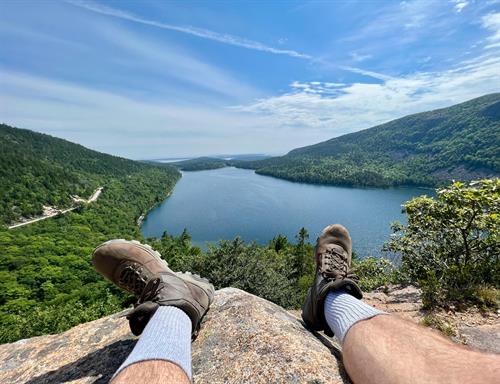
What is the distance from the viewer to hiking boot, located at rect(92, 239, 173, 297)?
7.86 feet

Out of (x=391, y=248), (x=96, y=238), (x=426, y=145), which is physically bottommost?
(x=96, y=238)

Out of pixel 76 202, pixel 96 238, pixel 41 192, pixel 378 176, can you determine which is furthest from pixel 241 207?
pixel 378 176

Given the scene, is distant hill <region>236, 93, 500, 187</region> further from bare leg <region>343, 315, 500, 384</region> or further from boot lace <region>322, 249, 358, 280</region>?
bare leg <region>343, 315, 500, 384</region>

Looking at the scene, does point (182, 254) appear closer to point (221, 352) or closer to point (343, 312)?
point (221, 352)

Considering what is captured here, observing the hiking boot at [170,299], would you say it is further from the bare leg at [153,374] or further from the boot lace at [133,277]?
the bare leg at [153,374]

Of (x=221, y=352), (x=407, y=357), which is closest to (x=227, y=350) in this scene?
(x=221, y=352)

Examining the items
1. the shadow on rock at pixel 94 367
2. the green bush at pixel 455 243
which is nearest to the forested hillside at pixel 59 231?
the shadow on rock at pixel 94 367

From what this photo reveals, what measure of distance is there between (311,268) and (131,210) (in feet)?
214

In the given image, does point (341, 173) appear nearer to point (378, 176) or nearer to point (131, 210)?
point (378, 176)

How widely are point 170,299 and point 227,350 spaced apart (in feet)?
1.74

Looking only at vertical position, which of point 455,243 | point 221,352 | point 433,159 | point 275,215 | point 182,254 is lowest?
point 275,215

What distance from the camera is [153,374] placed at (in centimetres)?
116

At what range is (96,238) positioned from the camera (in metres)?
56.9

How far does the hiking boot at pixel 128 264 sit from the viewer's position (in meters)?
2.39
